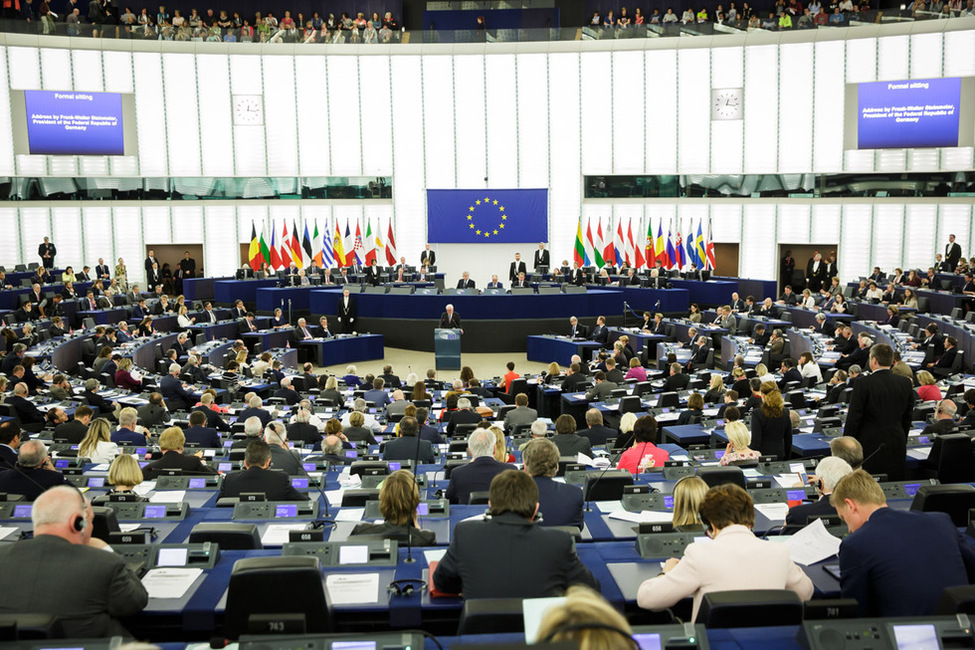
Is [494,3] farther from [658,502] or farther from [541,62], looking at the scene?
[658,502]

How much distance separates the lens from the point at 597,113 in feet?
101

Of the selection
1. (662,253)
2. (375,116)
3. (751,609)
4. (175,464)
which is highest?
(375,116)

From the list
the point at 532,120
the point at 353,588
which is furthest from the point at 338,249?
the point at 353,588

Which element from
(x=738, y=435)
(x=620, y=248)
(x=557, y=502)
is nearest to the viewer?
(x=557, y=502)

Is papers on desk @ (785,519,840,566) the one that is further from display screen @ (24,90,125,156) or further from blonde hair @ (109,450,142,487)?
display screen @ (24,90,125,156)

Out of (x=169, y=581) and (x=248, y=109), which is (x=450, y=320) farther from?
(x=169, y=581)

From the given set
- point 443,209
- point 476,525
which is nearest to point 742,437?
point 476,525

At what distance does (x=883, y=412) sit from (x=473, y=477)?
3386 millimetres

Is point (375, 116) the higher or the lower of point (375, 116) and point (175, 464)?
the higher

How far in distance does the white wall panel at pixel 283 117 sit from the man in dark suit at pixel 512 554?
94.1 ft

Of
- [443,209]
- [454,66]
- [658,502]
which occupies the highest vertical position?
[454,66]

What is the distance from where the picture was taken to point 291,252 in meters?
27.8

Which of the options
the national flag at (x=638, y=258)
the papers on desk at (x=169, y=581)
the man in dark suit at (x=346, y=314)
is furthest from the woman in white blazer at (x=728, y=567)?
the national flag at (x=638, y=258)

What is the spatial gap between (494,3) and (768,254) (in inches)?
547
